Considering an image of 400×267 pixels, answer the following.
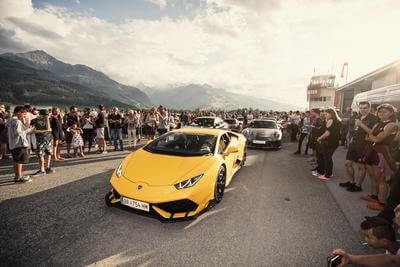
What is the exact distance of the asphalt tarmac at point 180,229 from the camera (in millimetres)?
2594

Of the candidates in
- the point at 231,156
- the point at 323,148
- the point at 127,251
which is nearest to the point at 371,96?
the point at 323,148

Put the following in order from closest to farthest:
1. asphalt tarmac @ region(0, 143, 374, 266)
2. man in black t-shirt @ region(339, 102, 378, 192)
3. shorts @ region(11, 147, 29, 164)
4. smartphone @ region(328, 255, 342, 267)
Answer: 1. smartphone @ region(328, 255, 342, 267)
2. asphalt tarmac @ region(0, 143, 374, 266)
3. man in black t-shirt @ region(339, 102, 378, 192)
4. shorts @ region(11, 147, 29, 164)

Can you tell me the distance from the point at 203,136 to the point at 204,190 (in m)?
1.71

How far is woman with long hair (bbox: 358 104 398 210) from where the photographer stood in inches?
159

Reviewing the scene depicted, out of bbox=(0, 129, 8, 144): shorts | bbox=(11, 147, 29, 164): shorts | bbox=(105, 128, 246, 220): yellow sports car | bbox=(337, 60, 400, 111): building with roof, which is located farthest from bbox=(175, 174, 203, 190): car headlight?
bbox=(337, 60, 400, 111): building with roof

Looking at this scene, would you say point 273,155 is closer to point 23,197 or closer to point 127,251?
point 127,251

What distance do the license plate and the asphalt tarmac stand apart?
14.7 inches

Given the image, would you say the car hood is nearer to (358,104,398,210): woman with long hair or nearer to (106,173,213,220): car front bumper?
(106,173,213,220): car front bumper

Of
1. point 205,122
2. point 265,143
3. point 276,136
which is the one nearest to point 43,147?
point 205,122

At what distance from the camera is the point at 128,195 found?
3170 millimetres

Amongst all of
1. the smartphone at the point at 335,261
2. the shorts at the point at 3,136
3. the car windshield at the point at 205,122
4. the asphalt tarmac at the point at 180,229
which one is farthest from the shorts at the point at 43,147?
the car windshield at the point at 205,122

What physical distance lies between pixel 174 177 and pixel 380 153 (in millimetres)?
4207

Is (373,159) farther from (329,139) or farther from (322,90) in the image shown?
(322,90)

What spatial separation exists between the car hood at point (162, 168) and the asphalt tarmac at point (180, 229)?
70cm
